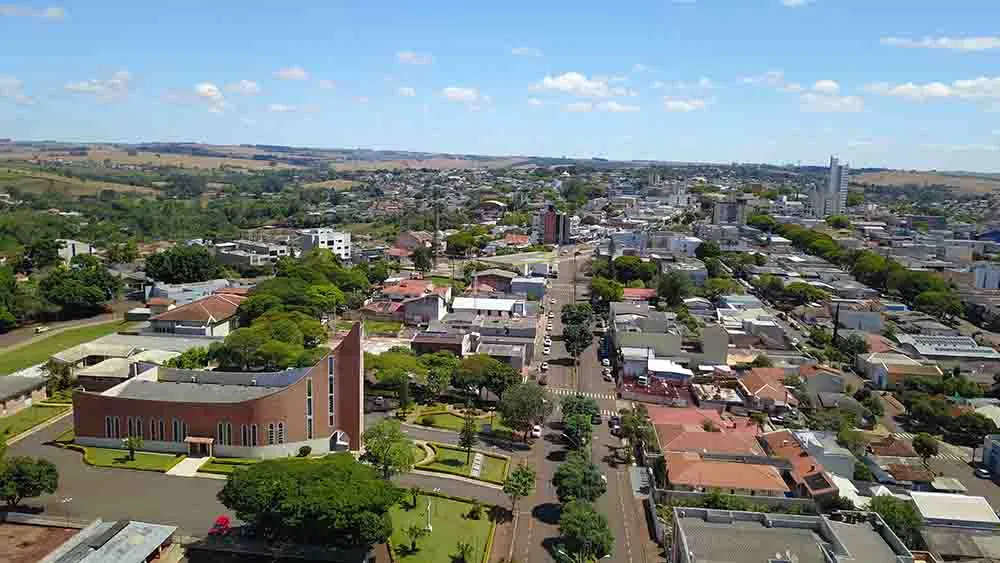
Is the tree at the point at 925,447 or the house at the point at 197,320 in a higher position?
the house at the point at 197,320

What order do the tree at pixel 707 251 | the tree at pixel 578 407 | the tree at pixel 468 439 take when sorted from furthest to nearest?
1. the tree at pixel 707 251
2. the tree at pixel 578 407
3. the tree at pixel 468 439

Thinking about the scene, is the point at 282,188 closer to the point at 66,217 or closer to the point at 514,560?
the point at 66,217

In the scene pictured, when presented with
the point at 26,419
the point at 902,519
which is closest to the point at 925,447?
the point at 902,519

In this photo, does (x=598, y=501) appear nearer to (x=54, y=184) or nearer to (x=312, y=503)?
(x=312, y=503)

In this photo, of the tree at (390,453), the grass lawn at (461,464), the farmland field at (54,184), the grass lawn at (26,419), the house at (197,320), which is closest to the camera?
the tree at (390,453)

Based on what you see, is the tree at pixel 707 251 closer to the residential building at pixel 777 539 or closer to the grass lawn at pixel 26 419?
the residential building at pixel 777 539

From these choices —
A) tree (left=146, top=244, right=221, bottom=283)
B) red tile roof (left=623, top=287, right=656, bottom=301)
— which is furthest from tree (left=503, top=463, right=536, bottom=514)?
tree (left=146, top=244, right=221, bottom=283)

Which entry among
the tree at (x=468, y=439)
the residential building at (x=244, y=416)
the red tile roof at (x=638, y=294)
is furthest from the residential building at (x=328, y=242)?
the tree at (x=468, y=439)

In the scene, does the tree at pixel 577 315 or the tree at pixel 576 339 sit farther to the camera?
the tree at pixel 577 315
